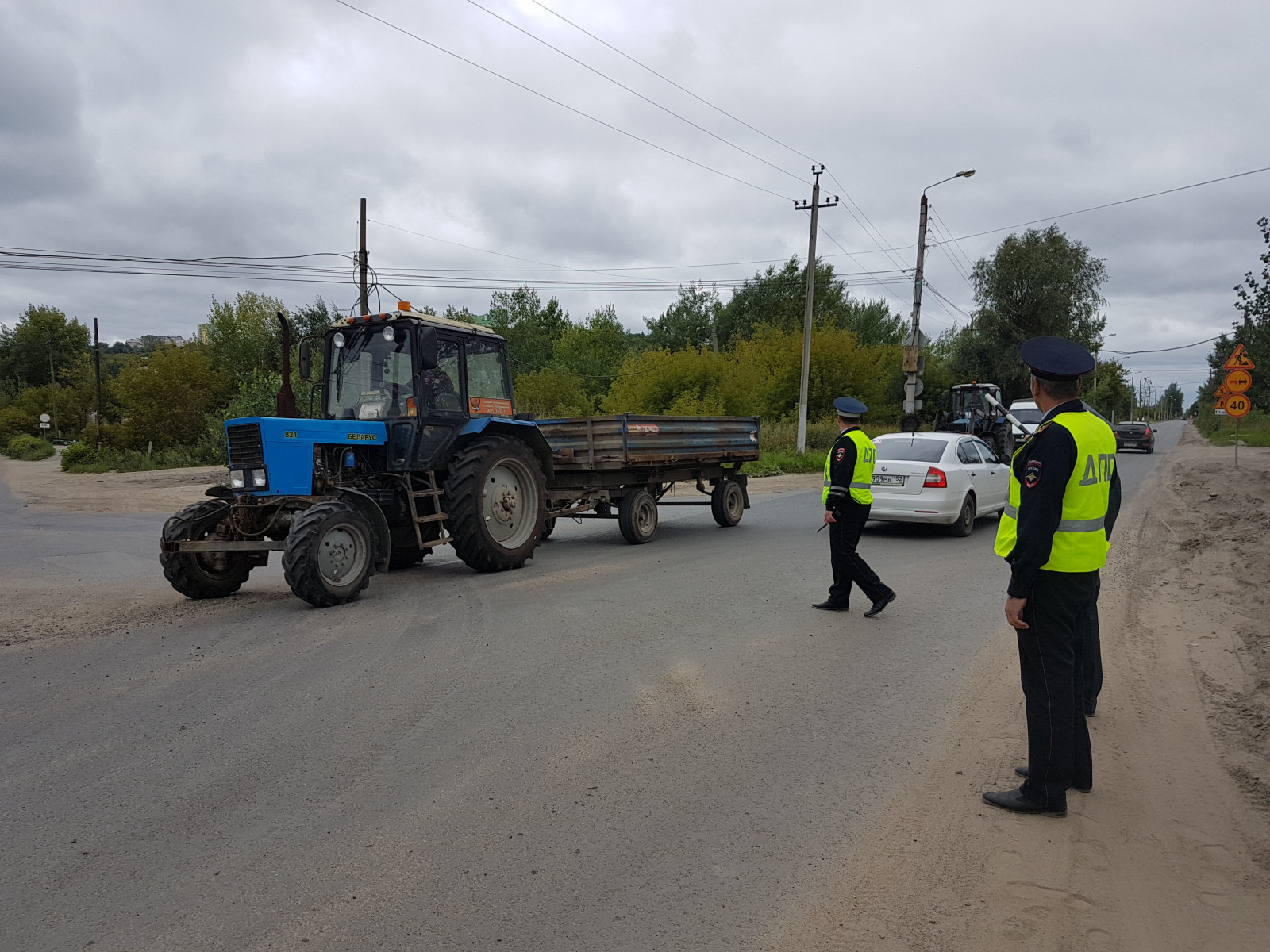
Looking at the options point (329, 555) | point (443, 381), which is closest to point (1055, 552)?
point (329, 555)

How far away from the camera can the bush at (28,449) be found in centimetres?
5553

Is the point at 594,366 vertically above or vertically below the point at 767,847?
above

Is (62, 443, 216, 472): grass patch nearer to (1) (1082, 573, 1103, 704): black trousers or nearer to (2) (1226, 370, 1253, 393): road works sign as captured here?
(2) (1226, 370, 1253, 393): road works sign

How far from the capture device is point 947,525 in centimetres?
1377

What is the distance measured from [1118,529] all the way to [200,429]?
137 feet

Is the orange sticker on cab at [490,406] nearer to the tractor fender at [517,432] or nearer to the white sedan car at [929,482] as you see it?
the tractor fender at [517,432]

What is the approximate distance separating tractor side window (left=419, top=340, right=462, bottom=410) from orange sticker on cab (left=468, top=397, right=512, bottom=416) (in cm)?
27

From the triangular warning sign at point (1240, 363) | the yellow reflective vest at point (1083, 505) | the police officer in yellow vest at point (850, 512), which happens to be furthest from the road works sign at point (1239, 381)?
the yellow reflective vest at point (1083, 505)

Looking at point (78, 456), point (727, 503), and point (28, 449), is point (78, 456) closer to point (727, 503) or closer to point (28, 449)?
point (28, 449)

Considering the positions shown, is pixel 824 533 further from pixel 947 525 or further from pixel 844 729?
pixel 844 729

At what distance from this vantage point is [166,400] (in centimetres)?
4328

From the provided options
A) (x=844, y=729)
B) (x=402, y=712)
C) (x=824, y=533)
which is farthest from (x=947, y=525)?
(x=402, y=712)

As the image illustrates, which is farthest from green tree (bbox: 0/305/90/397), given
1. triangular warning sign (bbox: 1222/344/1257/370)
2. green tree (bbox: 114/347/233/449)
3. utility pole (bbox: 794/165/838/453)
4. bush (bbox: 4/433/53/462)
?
triangular warning sign (bbox: 1222/344/1257/370)

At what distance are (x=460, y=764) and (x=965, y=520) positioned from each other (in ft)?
34.2
